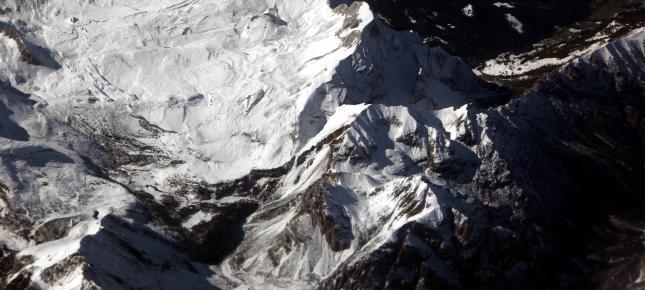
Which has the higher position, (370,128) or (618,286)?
(370,128)

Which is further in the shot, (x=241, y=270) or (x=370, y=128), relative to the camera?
(x=370, y=128)

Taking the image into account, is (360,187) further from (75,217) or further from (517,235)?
(75,217)

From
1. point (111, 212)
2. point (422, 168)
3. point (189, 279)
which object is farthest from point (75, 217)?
point (422, 168)

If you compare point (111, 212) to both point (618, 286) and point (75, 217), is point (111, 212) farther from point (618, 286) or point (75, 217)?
point (618, 286)

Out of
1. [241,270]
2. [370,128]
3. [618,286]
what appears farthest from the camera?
[370,128]

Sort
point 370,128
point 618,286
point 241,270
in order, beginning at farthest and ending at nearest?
1. point 370,128
2. point 241,270
3. point 618,286

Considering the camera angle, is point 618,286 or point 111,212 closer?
point 618,286

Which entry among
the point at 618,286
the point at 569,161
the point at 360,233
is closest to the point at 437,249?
the point at 360,233

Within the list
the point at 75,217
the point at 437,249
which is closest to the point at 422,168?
the point at 437,249
